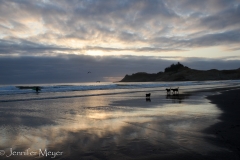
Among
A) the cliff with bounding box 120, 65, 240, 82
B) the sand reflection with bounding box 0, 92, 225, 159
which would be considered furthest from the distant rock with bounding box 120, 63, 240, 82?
the sand reflection with bounding box 0, 92, 225, 159

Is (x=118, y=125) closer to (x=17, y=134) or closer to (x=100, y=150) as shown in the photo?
(x=100, y=150)

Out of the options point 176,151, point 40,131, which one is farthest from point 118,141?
point 40,131

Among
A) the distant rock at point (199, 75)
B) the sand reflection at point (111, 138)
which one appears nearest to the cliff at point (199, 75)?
the distant rock at point (199, 75)

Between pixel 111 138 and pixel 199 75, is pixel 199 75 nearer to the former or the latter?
pixel 199 75

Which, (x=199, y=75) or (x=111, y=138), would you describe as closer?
(x=111, y=138)

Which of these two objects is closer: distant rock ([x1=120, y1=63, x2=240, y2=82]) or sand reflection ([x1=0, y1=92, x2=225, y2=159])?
sand reflection ([x1=0, y1=92, x2=225, y2=159])

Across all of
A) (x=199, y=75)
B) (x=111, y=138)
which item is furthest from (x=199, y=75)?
(x=111, y=138)

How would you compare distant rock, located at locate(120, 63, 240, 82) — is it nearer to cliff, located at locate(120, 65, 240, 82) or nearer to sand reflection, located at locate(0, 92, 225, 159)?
cliff, located at locate(120, 65, 240, 82)

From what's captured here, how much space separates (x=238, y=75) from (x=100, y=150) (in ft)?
676

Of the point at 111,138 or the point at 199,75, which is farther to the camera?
the point at 199,75

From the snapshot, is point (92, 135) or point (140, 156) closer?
point (140, 156)

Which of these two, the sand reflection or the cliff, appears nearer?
the sand reflection

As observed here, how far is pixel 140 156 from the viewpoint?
5.12m

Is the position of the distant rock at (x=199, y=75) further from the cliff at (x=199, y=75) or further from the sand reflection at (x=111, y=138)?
the sand reflection at (x=111, y=138)
